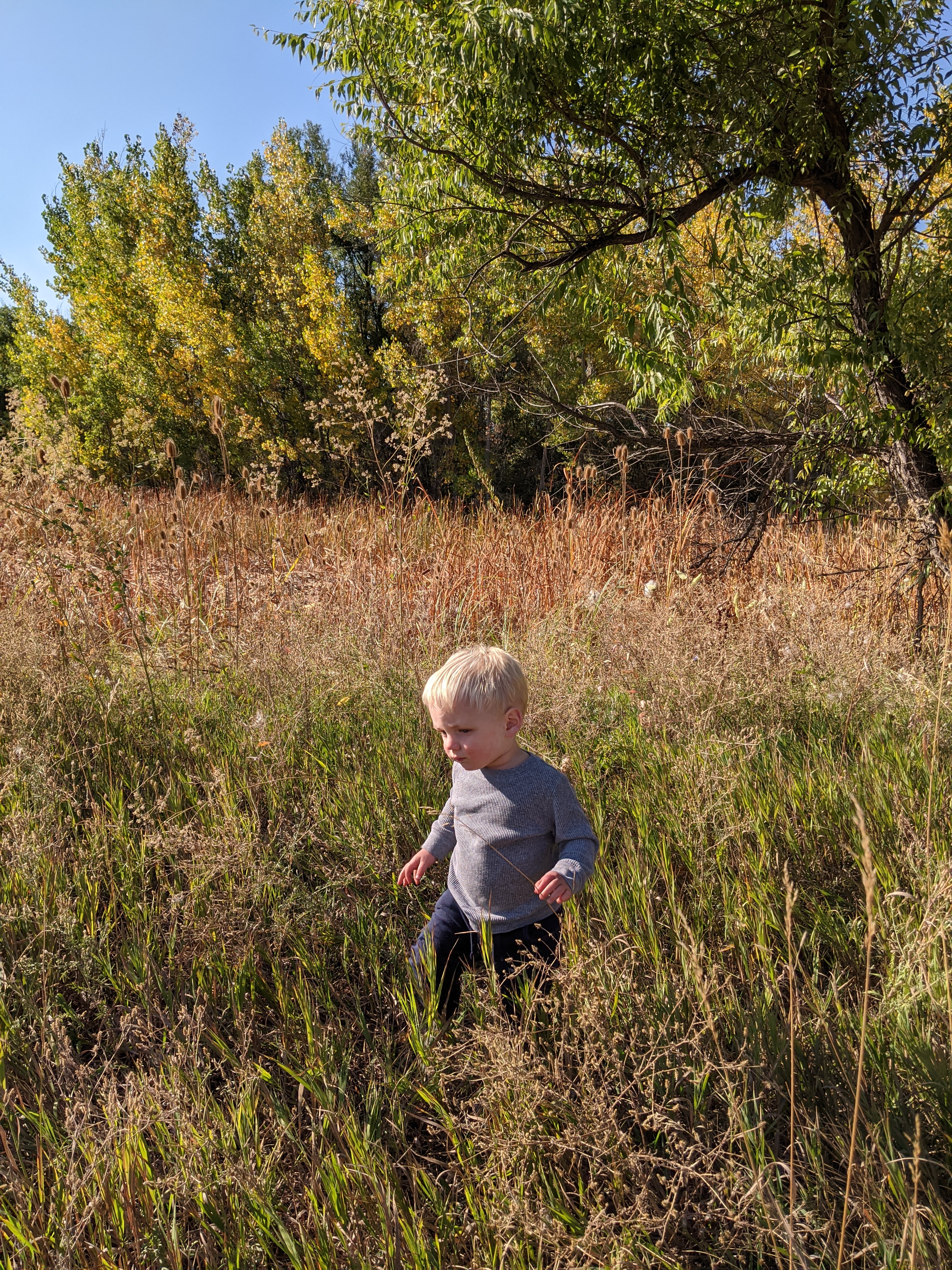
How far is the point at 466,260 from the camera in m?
5.32

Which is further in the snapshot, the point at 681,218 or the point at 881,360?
the point at 681,218

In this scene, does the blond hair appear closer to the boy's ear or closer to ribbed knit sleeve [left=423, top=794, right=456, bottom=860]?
the boy's ear

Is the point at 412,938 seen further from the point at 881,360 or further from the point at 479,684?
the point at 881,360

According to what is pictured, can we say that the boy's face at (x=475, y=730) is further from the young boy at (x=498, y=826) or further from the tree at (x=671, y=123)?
the tree at (x=671, y=123)

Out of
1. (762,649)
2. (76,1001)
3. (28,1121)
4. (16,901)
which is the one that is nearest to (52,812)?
(16,901)

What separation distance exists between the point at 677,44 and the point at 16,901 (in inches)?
184

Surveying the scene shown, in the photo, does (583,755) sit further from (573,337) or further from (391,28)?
(573,337)

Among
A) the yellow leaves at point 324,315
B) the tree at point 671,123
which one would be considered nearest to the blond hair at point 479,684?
the tree at point 671,123

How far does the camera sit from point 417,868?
197 centimetres

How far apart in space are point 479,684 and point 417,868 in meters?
0.56

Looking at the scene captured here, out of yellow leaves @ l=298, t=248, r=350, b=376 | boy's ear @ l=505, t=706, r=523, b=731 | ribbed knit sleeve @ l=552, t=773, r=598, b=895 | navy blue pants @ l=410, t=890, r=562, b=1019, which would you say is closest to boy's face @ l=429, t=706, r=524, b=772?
boy's ear @ l=505, t=706, r=523, b=731

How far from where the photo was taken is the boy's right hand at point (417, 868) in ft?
6.38

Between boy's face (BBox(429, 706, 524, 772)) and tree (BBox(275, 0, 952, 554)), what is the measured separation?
3101 mm

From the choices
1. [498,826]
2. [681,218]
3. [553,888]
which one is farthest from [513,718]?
[681,218]
